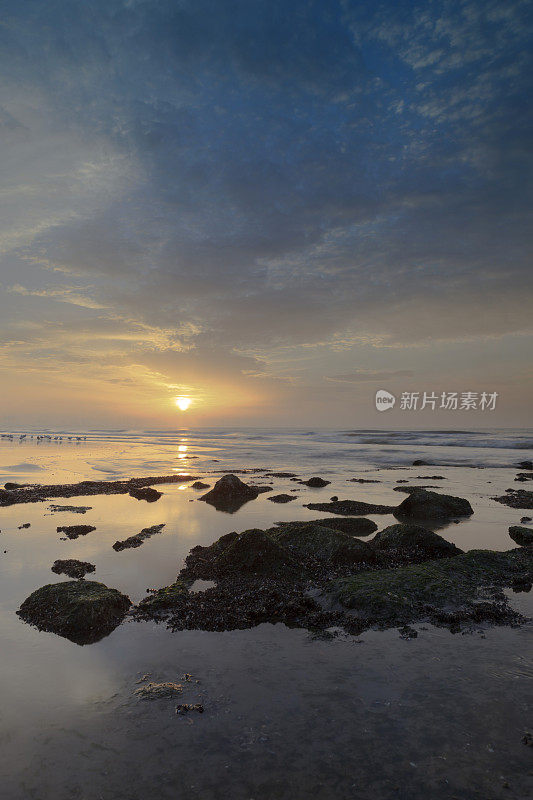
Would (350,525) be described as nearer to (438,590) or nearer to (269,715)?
(438,590)

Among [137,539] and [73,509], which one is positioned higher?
[137,539]

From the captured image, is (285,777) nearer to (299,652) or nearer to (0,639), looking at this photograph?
(299,652)

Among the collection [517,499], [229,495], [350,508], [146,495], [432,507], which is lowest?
[146,495]

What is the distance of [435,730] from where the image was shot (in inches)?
258

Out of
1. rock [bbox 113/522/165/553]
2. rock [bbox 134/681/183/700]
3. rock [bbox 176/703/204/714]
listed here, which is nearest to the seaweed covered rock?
rock [bbox 176/703/204/714]

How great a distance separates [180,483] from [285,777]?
31034 mm

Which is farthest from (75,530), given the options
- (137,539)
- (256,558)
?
(256,558)

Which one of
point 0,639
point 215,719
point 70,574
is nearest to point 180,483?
point 70,574

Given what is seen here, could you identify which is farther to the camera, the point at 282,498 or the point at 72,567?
the point at 282,498

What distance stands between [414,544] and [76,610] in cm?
1229

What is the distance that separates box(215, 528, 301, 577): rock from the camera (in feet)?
44.7

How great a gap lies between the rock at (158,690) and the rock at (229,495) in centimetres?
1749

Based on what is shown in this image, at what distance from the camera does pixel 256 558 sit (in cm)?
1385

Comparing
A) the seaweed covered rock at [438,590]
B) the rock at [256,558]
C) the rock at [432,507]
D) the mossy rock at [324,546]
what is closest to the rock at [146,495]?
the mossy rock at [324,546]
